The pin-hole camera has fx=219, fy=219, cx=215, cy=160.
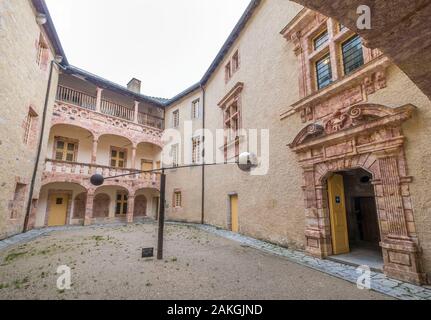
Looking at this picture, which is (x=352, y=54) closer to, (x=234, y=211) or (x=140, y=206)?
(x=234, y=211)

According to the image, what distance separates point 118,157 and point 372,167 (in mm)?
15554

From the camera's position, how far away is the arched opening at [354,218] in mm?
6031

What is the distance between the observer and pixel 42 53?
10.3m

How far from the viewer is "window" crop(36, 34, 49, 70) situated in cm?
969

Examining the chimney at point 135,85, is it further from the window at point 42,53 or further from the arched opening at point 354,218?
the arched opening at point 354,218

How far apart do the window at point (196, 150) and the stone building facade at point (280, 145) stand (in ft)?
0.48

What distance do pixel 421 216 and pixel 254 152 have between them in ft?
18.3

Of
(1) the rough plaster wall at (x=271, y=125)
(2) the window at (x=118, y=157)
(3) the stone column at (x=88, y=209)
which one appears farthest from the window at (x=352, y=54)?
(2) the window at (x=118, y=157)

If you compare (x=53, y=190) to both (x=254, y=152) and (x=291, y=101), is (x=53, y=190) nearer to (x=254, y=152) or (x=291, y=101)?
(x=254, y=152)

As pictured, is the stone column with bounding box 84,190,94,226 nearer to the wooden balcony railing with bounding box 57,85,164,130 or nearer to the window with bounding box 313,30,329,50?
the wooden balcony railing with bounding box 57,85,164,130

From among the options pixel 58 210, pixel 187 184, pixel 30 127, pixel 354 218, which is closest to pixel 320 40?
pixel 354 218

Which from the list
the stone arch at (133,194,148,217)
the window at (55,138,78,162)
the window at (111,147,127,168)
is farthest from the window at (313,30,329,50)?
the stone arch at (133,194,148,217)

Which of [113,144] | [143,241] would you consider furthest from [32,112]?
[143,241]

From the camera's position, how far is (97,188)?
14.0m
